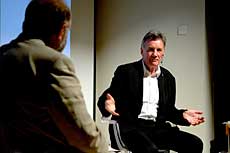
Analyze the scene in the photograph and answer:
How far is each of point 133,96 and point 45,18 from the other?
4.61 feet

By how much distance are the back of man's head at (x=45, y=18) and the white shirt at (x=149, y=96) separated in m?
1.41

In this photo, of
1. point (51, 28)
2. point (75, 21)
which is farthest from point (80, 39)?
point (51, 28)

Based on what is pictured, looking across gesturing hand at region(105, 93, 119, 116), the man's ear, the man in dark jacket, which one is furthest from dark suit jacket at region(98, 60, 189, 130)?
the man's ear

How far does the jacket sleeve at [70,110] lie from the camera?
1.22 metres

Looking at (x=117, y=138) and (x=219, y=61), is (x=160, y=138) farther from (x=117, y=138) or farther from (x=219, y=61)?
(x=219, y=61)

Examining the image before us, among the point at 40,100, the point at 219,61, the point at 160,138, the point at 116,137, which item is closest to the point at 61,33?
the point at 40,100

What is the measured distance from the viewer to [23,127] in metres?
1.27

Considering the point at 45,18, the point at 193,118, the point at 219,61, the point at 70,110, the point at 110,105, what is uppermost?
the point at 45,18

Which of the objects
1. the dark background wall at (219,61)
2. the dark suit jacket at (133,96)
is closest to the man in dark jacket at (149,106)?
the dark suit jacket at (133,96)

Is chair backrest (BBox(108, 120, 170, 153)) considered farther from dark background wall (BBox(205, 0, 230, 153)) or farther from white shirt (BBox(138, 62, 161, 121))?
dark background wall (BBox(205, 0, 230, 153))

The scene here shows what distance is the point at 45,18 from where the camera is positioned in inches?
50.3

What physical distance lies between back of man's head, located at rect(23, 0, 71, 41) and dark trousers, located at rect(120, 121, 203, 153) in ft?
4.27

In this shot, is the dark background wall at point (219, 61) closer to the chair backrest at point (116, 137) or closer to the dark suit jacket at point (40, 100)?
the chair backrest at point (116, 137)

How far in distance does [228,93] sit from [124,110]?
1.65 metres
